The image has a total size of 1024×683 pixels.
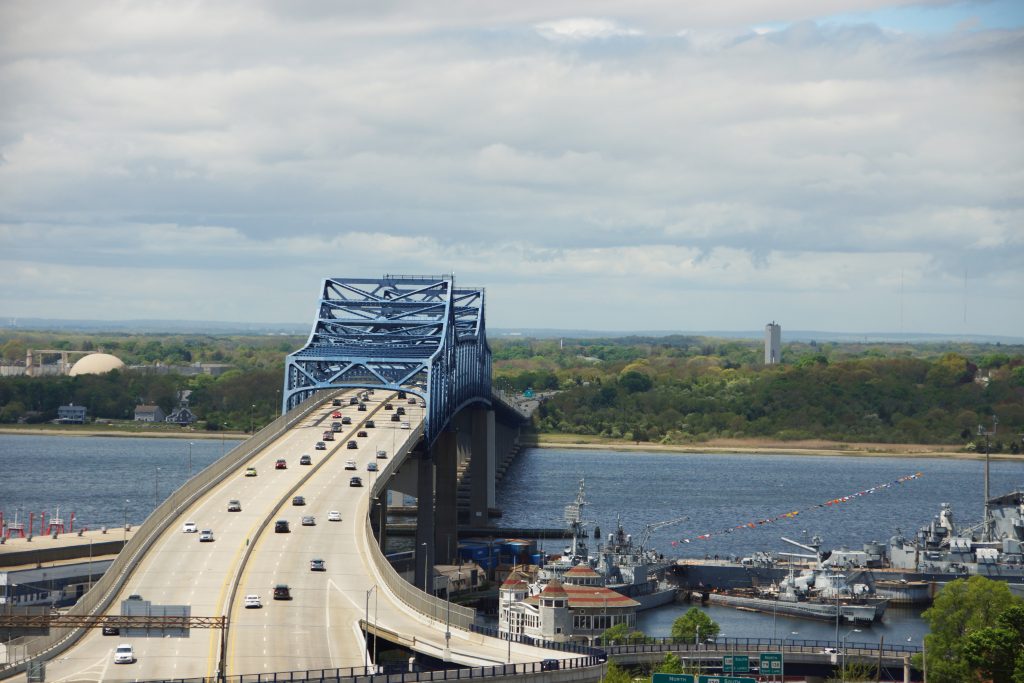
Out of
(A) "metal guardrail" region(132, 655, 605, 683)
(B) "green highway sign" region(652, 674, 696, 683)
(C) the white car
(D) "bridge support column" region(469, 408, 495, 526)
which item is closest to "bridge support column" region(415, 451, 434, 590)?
(D) "bridge support column" region(469, 408, 495, 526)

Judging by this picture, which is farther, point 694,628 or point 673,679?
point 694,628

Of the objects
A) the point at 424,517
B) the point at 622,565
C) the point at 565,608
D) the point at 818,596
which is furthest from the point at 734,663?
the point at 424,517

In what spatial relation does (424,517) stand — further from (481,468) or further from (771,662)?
(771,662)

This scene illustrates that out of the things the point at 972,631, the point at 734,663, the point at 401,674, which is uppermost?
the point at 401,674

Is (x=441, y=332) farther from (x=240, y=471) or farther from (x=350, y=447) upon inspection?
(x=240, y=471)

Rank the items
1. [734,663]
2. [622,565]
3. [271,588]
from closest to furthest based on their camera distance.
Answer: [734,663], [271,588], [622,565]

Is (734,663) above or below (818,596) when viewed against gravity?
above

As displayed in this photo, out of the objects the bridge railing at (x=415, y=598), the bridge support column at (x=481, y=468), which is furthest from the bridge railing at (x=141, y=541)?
the bridge support column at (x=481, y=468)
